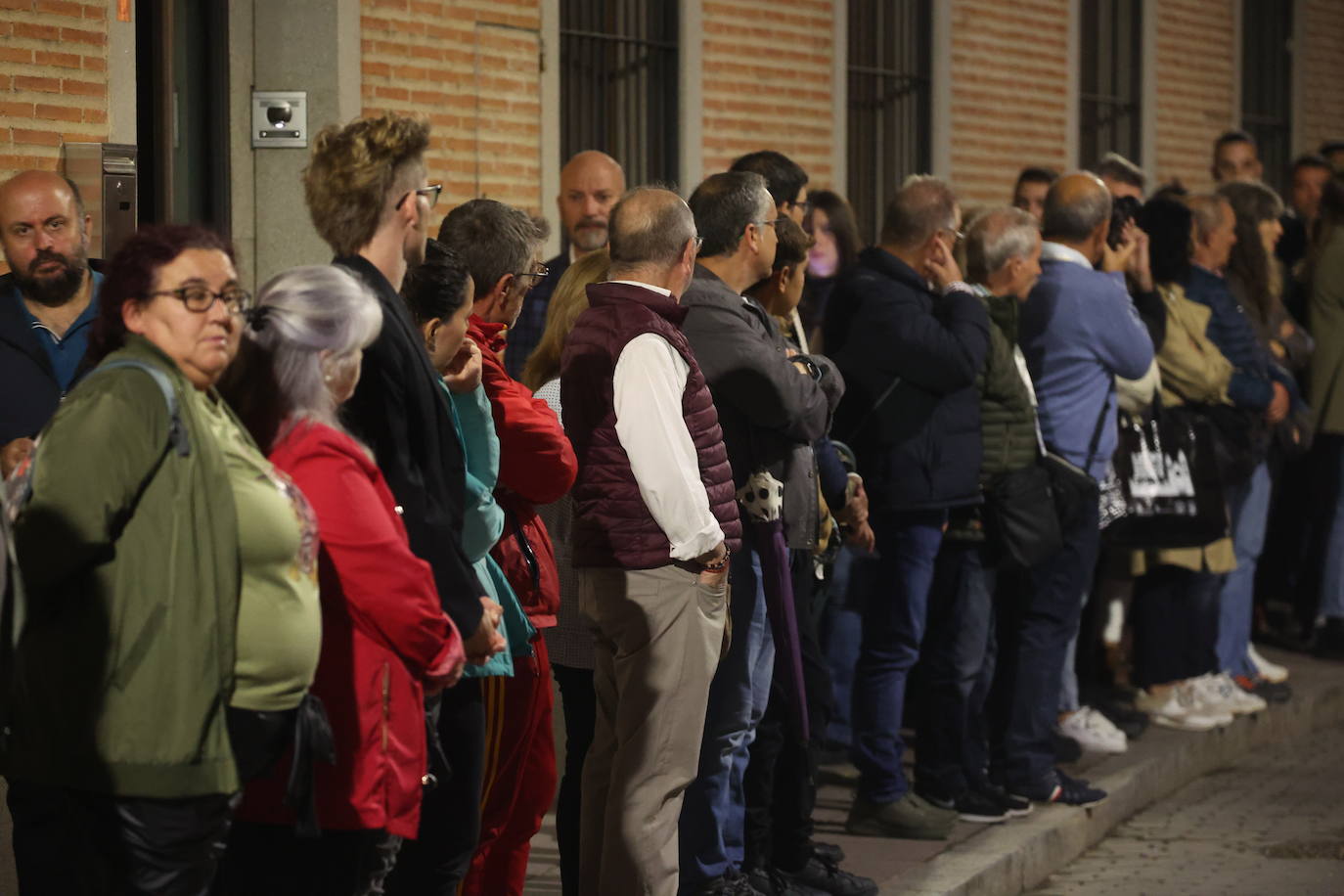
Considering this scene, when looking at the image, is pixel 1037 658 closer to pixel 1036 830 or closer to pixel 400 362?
pixel 1036 830

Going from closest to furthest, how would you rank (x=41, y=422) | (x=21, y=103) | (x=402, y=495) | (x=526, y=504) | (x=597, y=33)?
1. (x=402, y=495)
2. (x=526, y=504)
3. (x=41, y=422)
4. (x=21, y=103)
5. (x=597, y=33)

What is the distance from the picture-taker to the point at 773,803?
6.15 metres

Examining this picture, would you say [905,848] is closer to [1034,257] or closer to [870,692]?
[870,692]

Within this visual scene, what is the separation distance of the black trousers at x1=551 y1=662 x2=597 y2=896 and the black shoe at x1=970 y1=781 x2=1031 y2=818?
212cm

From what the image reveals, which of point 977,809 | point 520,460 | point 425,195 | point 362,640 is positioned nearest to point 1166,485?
point 977,809

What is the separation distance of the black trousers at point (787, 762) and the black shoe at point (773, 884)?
3 centimetres

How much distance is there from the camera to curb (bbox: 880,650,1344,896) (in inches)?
257

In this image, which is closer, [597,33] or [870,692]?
[870,692]

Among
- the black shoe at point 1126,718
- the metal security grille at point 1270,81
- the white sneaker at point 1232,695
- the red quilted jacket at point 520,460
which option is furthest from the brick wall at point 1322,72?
the red quilted jacket at point 520,460

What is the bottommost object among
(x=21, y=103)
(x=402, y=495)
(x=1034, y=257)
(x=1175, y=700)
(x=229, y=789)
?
(x=1175, y=700)

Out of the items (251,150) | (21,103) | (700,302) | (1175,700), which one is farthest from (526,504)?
(1175,700)

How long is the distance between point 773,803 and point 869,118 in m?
6.94

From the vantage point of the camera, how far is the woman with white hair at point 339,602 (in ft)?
12.6

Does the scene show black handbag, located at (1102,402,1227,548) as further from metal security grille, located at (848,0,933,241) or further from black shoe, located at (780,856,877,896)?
metal security grille, located at (848,0,933,241)
